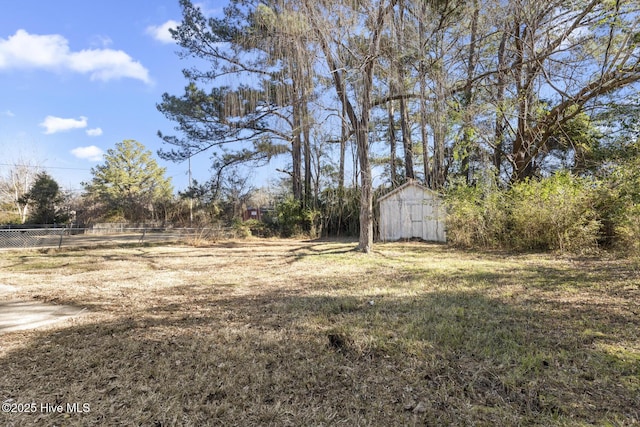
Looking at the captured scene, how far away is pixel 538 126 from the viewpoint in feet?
29.5

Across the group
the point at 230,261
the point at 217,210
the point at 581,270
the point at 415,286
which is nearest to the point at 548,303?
the point at 415,286

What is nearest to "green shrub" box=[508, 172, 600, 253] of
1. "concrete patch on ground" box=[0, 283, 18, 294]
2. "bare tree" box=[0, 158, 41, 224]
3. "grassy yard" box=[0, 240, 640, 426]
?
"grassy yard" box=[0, 240, 640, 426]

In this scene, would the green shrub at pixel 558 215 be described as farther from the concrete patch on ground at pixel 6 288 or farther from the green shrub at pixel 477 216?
the concrete patch on ground at pixel 6 288

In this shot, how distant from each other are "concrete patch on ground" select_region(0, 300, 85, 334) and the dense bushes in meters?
8.20

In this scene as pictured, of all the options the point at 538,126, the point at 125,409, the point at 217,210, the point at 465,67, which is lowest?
the point at 125,409

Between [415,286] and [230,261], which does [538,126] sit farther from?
[230,261]

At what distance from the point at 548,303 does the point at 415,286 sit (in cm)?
150

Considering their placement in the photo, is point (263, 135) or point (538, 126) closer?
point (538, 126)

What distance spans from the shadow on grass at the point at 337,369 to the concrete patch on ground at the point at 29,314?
0.43 meters

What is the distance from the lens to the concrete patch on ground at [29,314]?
285 centimetres

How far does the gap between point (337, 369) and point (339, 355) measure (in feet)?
0.65

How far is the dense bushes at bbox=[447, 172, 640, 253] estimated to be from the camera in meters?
6.30

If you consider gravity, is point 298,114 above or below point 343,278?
above

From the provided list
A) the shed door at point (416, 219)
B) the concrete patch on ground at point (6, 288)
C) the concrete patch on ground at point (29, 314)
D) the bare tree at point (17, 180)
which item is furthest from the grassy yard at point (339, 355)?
the bare tree at point (17, 180)
